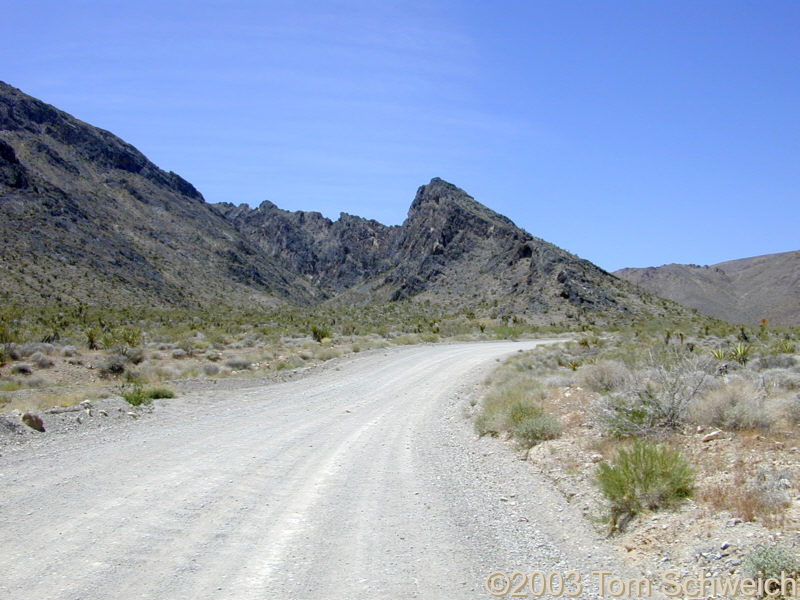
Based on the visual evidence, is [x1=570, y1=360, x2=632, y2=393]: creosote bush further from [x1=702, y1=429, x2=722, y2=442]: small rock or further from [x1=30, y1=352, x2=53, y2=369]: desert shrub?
[x1=30, y1=352, x2=53, y2=369]: desert shrub

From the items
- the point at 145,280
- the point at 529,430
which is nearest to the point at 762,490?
the point at 529,430

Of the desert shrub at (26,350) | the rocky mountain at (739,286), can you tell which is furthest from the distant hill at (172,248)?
the rocky mountain at (739,286)

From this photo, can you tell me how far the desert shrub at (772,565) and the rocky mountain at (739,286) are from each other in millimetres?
92581

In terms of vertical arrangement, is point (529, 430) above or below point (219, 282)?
below

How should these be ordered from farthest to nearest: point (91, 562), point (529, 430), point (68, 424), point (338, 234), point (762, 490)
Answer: point (338, 234)
point (68, 424)
point (529, 430)
point (762, 490)
point (91, 562)

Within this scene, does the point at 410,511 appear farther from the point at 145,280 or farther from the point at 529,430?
the point at 145,280

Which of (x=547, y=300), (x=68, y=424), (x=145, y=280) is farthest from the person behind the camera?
(x=145, y=280)

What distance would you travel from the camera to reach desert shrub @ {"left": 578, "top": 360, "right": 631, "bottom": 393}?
46.0ft

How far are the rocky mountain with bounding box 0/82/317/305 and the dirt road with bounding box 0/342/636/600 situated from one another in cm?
5302

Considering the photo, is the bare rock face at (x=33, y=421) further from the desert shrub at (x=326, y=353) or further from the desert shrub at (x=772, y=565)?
the desert shrub at (x=326, y=353)

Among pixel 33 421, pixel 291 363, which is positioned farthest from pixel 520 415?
pixel 291 363

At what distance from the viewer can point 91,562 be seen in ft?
17.2

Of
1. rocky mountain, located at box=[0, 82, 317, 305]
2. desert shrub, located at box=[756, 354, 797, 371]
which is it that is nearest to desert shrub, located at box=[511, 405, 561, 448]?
desert shrub, located at box=[756, 354, 797, 371]

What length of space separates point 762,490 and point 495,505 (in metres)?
2.93
